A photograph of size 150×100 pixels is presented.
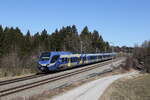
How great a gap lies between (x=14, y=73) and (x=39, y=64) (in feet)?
11.3

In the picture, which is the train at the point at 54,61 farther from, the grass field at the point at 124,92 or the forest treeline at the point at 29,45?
the grass field at the point at 124,92

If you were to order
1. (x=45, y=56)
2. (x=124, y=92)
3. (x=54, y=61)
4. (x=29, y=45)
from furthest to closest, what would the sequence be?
(x=29, y=45)
(x=45, y=56)
(x=54, y=61)
(x=124, y=92)

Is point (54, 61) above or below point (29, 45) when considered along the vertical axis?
below

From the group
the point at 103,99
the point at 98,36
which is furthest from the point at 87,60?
the point at 98,36

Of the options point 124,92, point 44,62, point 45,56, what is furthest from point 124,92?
point 45,56

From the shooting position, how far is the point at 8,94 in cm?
1448

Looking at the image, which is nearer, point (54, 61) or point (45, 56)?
point (54, 61)

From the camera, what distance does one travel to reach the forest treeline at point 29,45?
99.1 ft

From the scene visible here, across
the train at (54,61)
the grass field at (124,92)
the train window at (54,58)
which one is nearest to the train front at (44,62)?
the train at (54,61)

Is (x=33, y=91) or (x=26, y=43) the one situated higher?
(x=26, y=43)

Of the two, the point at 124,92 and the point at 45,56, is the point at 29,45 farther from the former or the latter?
the point at 124,92

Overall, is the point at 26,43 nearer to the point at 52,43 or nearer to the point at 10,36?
the point at 10,36

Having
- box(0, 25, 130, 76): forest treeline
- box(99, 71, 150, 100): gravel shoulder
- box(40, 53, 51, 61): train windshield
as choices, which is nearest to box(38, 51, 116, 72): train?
box(40, 53, 51, 61): train windshield

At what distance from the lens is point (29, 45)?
74875mm
